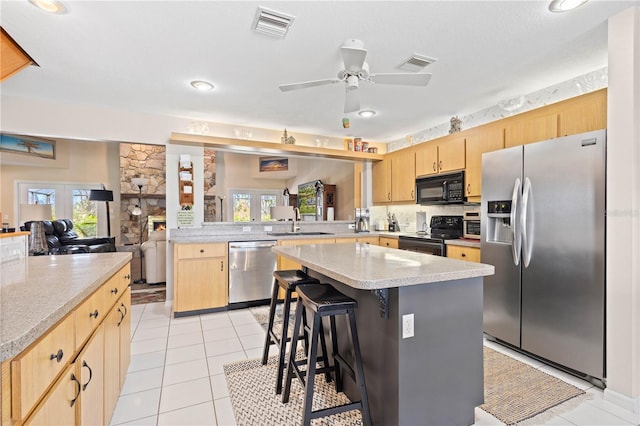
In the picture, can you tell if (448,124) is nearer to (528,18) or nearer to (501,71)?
(501,71)

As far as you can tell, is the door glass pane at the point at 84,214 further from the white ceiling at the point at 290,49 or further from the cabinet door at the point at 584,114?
the cabinet door at the point at 584,114

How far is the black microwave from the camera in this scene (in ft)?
12.2

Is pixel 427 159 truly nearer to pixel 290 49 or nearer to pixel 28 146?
pixel 290 49

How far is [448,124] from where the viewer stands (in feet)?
14.2

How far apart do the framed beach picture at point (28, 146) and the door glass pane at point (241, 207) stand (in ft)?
12.8

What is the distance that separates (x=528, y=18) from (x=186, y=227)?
4039 mm

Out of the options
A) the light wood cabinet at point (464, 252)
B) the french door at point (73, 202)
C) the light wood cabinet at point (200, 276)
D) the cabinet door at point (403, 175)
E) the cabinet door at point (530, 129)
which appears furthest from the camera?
the french door at point (73, 202)

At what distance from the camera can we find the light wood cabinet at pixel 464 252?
318 cm

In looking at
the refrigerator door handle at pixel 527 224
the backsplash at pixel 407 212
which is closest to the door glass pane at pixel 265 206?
the backsplash at pixel 407 212

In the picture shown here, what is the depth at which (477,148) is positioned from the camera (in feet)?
11.5

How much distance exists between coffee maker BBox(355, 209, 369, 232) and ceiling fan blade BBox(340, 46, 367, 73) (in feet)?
11.1

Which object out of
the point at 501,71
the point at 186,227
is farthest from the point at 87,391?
the point at 501,71

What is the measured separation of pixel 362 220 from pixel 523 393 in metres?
3.51

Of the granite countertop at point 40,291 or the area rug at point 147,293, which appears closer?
the granite countertop at point 40,291
